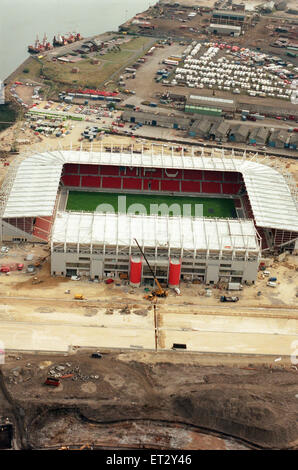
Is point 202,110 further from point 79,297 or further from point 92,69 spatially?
point 79,297

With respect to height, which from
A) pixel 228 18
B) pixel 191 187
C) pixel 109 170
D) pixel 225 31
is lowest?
pixel 191 187

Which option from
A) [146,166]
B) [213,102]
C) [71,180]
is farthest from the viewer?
[213,102]

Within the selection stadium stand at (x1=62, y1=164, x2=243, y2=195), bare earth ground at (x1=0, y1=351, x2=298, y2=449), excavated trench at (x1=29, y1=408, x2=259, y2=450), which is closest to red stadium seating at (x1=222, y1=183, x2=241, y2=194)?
stadium stand at (x1=62, y1=164, x2=243, y2=195)

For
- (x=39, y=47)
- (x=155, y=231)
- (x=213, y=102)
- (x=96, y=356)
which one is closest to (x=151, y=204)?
(x=155, y=231)

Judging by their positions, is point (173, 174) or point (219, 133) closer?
point (173, 174)

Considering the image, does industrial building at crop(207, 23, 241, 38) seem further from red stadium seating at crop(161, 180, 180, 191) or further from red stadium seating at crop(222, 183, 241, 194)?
red stadium seating at crop(161, 180, 180, 191)

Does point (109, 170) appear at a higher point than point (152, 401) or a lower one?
higher

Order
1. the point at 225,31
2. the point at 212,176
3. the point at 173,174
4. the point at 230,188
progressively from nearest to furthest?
the point at 230,188
the point at 173,174
the point at 212,176
the point at 225,31
